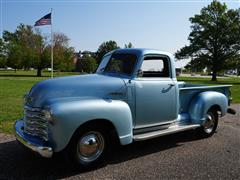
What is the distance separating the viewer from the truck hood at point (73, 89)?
4.30 meters

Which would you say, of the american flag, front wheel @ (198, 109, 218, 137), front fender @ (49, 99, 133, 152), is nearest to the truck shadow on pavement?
front wheel @ (198, 109, 218, 137)

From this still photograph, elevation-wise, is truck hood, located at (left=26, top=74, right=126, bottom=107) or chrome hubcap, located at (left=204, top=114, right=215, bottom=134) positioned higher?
truck hood, located at (left=26, top=74, right=126, bottom=107)

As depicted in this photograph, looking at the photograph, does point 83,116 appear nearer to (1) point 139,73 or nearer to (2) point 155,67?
(1) point 139,73

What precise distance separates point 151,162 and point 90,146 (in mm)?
1168

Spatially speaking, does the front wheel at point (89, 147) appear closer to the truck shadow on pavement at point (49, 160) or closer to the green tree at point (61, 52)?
the truck shadow on pavement at point (49, 160)

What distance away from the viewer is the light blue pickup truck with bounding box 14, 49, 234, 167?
13.5 feet

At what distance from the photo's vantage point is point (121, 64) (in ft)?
18.0

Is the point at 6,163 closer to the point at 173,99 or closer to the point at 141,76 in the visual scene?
the point at 141,76

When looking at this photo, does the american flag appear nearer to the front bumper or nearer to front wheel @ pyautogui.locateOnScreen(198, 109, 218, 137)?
front wheel @ pyautogui.locateOnScreen(198, 109, 218, 137)

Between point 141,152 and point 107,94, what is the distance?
1.49 meters

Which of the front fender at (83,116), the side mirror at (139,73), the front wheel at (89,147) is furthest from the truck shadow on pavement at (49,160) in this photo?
the side mirror at (139,73)

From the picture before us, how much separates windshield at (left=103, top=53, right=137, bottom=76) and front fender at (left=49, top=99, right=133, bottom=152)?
78 centimetres

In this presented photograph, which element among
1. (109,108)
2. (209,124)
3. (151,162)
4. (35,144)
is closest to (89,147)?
(109,108)

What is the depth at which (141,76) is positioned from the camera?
17.2ft
